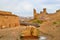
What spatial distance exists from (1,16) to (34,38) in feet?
21.2

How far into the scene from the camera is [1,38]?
5859 millimetres

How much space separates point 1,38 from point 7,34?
24cm

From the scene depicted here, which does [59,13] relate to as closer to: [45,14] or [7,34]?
[45,14]

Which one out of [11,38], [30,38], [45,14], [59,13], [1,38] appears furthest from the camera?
[45,14]

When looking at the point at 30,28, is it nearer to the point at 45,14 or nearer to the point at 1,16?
the point at 1,16

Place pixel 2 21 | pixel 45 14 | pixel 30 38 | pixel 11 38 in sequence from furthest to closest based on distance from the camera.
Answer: pixel 45 14, pixel 2 21, pixel 11 38, pixel 30 38

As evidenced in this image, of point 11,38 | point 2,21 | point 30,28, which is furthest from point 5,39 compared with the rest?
point 2,21

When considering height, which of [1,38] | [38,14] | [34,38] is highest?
[34,38]

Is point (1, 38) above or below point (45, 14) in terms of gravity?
above

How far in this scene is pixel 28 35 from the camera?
4.01m

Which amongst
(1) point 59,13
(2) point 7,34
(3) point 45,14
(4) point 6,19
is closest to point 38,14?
(3) point 45,14

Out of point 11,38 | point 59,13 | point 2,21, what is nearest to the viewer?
point 11,38

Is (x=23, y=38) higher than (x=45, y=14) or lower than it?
higher

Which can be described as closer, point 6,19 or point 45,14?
point 6,19
